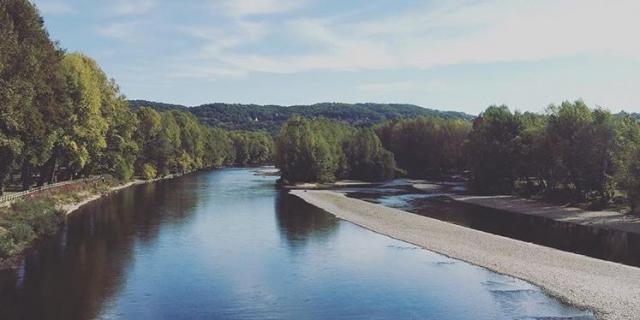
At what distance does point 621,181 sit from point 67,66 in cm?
6281

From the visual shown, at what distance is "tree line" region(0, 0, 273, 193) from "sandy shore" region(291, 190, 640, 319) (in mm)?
32561

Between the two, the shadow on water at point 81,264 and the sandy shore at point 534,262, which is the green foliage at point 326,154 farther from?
the sandy shore at point 534,262

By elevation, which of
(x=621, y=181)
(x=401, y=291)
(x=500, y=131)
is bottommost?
(x=401, y=291)

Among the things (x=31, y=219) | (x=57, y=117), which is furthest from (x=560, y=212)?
(x=31, y=219)

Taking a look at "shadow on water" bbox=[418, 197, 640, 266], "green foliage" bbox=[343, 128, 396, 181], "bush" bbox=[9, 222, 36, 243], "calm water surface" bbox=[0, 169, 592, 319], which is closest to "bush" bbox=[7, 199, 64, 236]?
"bush" bbox=[9, 222, 36, 243]

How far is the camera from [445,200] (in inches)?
3526

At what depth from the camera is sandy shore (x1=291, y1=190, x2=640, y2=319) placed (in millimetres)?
34344

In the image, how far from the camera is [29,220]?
50812 millimetres

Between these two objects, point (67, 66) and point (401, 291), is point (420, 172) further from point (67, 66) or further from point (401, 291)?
point (401, 291)

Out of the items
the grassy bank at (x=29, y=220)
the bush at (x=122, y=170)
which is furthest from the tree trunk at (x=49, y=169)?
the bush at (x=122, y=170)

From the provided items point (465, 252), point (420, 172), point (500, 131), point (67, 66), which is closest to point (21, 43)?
point (67, 66)

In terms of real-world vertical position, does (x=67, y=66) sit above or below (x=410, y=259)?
above

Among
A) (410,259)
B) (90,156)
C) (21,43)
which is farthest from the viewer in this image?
(90,156)

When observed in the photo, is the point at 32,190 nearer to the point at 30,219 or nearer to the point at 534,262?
the point at 30,219
